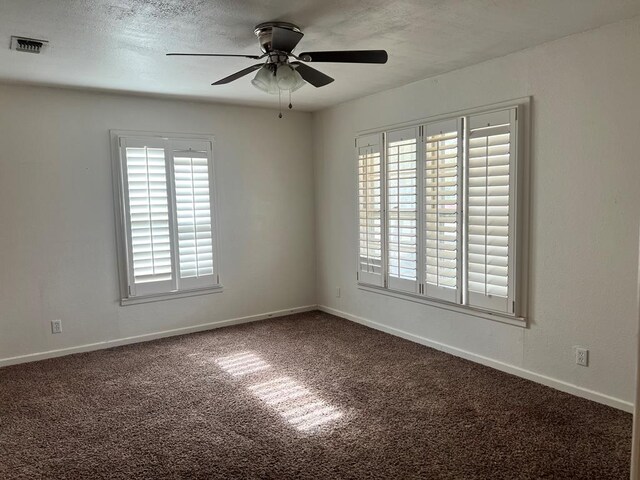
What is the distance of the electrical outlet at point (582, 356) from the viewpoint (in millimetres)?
Result: 3166

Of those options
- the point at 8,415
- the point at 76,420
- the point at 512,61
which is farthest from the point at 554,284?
the point at 8,415

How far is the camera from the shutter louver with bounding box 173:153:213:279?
15.8ft

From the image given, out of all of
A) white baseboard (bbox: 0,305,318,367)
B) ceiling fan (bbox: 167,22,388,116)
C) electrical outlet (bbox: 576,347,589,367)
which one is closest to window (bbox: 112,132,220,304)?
white baseboard (bbox: 0,305,318,367)

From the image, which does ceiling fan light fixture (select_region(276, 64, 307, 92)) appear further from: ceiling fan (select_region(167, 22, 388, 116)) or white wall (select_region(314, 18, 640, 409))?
white wall (select_region(314, 18, 640, 409))

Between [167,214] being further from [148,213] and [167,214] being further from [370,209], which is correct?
[370,209]

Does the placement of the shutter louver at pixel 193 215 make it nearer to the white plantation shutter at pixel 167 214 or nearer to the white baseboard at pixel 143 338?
the white plantation shutter at pixel 167 214

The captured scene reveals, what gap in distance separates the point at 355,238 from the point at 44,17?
135 inches

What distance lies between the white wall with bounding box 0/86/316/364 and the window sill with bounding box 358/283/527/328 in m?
1.37

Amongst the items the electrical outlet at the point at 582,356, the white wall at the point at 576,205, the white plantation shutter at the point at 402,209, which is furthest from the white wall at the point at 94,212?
the electrical outlet at the point at 582,356

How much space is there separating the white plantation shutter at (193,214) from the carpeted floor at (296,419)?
0.97 metres

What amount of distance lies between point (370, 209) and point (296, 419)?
8.13 ft

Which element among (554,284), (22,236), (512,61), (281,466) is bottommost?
(281,466)

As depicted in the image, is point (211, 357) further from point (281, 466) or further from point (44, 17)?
point (44, 17)

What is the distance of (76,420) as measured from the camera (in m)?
3.06
